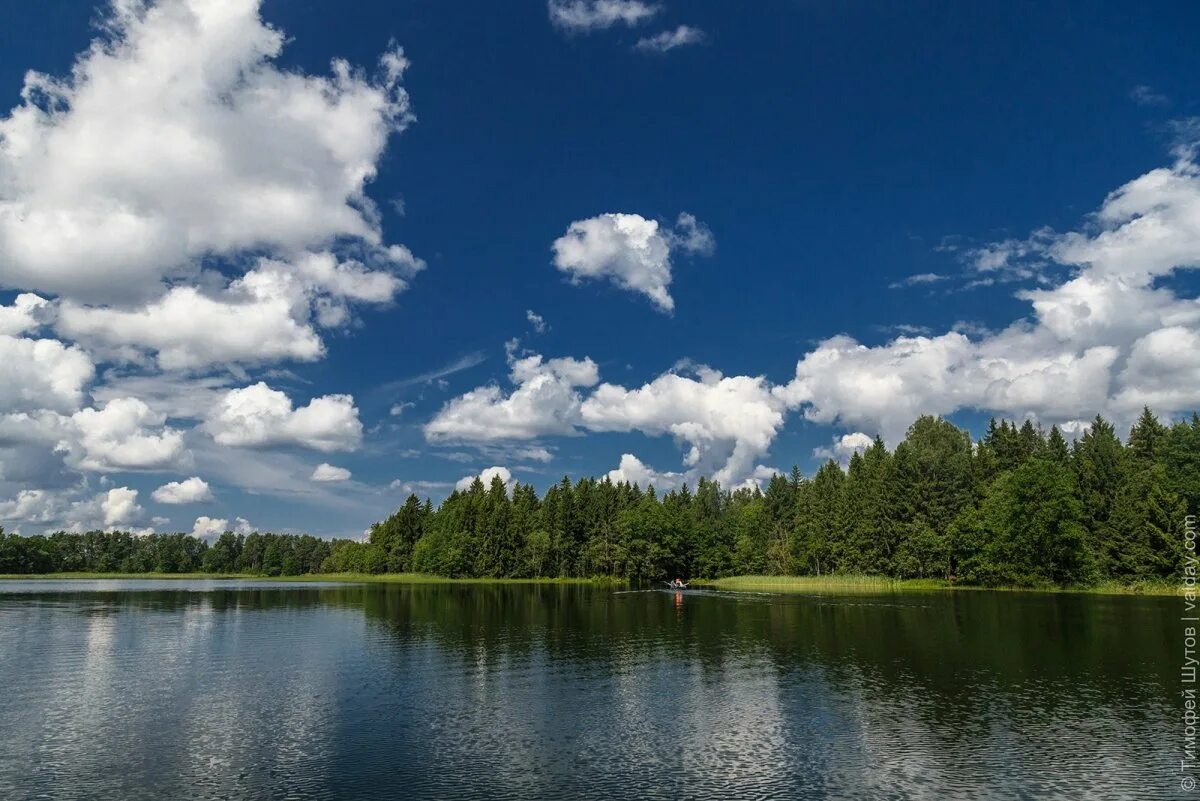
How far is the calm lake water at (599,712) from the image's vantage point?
85.1 ft

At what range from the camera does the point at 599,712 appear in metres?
36.1

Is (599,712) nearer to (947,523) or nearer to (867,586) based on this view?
(867,586)

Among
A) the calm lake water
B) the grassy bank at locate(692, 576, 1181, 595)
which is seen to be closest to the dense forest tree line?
the grassy bank at locate(692, 576, 1181, 595)

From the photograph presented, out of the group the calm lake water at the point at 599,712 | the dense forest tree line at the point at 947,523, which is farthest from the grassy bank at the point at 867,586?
the calm lake water at the point at 599,712

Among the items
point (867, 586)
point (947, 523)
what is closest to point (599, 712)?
point (867, 586)

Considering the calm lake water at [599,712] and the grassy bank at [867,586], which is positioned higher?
the calm lake water at [599,712]

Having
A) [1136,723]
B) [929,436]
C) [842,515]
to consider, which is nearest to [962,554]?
[842,515]

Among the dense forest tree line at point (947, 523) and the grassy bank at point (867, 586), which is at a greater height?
the dense forest tree line at point (947, 523)

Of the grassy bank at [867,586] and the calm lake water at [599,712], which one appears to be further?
the grassy bank at [867,586]

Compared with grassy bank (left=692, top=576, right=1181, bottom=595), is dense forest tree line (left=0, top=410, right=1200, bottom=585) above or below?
above

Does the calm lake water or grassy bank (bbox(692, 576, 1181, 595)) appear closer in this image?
the calm lake water

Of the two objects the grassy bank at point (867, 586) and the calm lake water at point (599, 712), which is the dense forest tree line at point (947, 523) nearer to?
the grassy bank at point (867, 586)

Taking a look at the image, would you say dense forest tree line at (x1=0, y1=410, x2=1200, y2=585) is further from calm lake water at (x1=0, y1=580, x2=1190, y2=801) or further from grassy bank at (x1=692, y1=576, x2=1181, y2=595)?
calm lake water at (x1=0, y1=580, x2=1190, y2=801)

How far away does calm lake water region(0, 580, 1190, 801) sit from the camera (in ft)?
85.1
